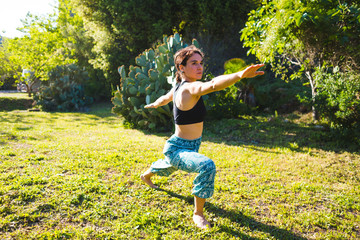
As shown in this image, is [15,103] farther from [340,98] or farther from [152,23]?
[340,98]

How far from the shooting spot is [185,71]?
248cm

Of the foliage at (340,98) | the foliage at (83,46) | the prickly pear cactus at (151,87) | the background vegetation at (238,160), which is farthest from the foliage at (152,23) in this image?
the foliage at (340,98)

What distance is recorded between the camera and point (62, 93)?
477 inches

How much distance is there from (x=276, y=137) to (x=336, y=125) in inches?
52.8

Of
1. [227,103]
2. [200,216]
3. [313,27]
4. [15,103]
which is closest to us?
[200,216]

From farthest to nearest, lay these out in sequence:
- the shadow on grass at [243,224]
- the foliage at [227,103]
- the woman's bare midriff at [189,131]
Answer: the foliage at [227,103] → the woman's bare midriff at [189,131] → the shadow on grass at [243,224]

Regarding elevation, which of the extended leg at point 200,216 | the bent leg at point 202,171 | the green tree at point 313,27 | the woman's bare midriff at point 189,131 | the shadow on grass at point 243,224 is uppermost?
the green tree at point 313,27

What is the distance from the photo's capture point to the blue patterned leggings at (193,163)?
230cm

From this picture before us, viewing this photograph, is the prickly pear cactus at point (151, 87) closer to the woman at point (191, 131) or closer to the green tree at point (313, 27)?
the green tree at point (313, 27)

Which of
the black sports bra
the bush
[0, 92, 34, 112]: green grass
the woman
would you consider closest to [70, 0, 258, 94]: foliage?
the bush

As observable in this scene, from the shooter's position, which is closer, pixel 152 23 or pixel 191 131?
pixel 191 131

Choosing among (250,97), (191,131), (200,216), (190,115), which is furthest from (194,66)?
(250,97)

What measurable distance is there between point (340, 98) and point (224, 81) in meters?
4.20

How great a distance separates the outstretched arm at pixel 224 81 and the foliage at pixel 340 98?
Answer: 3.95m
